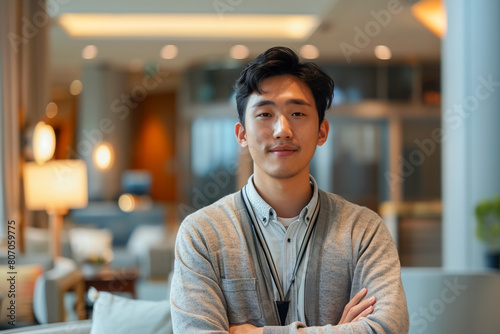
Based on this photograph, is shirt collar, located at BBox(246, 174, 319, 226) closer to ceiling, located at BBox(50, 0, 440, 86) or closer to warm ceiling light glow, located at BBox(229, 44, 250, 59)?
ceiling, located at BBox(50, 0, 440, 86)

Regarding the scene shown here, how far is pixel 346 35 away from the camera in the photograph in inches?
364

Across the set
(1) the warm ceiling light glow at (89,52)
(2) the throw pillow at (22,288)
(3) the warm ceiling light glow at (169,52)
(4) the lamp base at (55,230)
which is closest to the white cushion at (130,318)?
(2) the throw pillow at (22,288)

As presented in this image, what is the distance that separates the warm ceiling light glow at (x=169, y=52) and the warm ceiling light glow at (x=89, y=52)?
1.15 metres

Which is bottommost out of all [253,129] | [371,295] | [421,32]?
[371,295]

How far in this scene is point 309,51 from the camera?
1065 cm

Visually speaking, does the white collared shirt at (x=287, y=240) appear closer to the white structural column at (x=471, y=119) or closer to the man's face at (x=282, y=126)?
the man's face at (x=282, y=126)

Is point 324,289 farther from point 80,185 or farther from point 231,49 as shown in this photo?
point 231,49

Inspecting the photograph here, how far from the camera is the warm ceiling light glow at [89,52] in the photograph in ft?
34.6

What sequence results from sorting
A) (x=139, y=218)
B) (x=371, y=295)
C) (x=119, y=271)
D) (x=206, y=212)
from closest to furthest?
(x=371, y=295) < (x=206, y=212) < (x=119, y=271) < (x=139, y=218)

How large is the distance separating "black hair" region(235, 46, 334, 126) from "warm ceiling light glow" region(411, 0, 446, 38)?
19.5 ft

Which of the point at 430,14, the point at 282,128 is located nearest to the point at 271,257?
the point at 282,128

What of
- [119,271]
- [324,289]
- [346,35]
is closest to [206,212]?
[324,289]

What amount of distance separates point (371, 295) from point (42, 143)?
4.46m

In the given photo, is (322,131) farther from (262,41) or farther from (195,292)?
(262,41)
